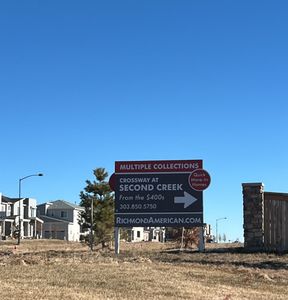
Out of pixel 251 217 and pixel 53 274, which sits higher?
pixel 251 217

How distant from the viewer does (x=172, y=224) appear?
2444cm

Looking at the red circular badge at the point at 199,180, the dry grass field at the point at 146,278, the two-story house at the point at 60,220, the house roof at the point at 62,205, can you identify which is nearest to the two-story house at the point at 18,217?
the two-story house at the point at 60,220

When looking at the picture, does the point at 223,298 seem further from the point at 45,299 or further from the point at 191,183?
the point at 191,183

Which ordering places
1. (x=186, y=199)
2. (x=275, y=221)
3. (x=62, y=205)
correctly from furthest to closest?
(x=62, y=205) < (x=275, y=221) < (x=186, y=199)

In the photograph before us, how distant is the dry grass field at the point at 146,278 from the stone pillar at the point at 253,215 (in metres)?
3.52

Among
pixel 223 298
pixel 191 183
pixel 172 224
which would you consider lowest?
pixel 223 298

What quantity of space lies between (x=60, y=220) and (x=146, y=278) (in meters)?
91.1

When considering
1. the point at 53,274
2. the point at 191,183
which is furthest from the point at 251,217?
the point at 53,274

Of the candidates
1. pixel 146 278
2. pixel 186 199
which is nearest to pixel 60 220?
pixel 186 199

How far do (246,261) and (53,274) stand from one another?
799cm

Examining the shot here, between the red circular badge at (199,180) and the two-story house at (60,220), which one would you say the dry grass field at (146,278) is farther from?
the two-story house at (60,220)

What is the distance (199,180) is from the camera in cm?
2442

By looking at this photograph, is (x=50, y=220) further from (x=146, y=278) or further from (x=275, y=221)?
(x=146, y=278)

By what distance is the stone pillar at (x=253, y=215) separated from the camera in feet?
82.7
